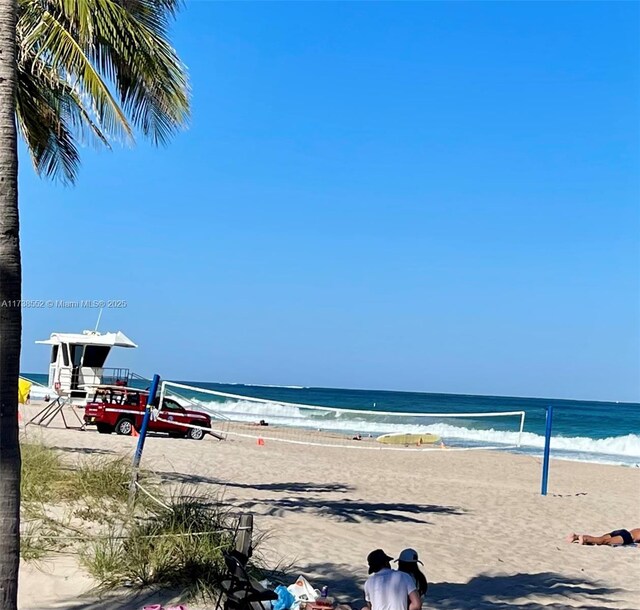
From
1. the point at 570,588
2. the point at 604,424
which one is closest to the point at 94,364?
the point at 570,588

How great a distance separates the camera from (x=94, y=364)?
26000mm

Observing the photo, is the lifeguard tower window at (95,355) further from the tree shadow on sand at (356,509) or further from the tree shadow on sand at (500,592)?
the tree shadow on sand at (500,592)

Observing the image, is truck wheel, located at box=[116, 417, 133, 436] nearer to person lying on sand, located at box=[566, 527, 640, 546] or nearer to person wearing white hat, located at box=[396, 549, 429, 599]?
person lying on sand, located at box=[566, 527, 640, 546]

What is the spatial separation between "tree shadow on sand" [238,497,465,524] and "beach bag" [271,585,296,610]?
4.22m

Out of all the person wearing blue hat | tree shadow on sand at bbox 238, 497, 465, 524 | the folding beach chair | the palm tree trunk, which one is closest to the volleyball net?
tree shadow on sand at bbox 238, 497, 465, 524

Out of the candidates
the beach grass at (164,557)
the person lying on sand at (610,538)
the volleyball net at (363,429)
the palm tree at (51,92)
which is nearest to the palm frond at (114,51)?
the palm tree at (51,92)

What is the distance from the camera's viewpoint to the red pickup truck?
21.0m

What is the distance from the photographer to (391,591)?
5.09 m

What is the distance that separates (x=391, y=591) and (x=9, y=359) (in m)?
2.86

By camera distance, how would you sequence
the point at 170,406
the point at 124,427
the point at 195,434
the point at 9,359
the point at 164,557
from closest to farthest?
the point at 9,359, the point at 164,557, the point at 124,427, the point at 195,434, the point at 170,406

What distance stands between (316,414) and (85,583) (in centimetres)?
5075

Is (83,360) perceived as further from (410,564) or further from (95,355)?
(410,564)

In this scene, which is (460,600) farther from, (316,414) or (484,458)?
(316,414)

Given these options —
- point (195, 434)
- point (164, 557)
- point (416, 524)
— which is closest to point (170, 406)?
point (195, 434)
